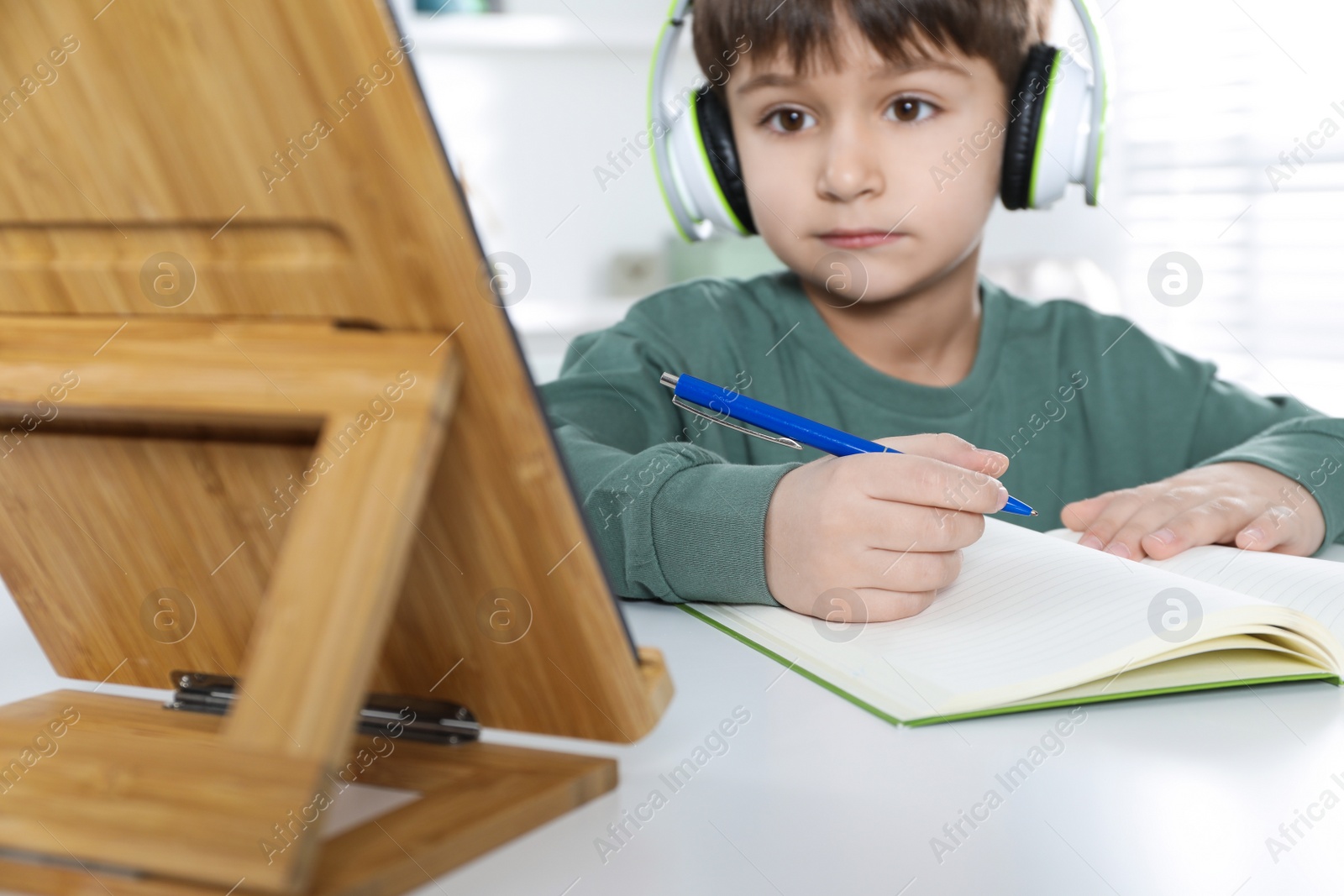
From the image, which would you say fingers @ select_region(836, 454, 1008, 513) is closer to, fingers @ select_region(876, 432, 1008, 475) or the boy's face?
fingers @ select_region(876, 432, 1008, 475)

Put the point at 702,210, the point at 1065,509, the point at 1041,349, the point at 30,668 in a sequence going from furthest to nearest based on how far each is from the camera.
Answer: the point at 1041,349 < the point at 702,210 < the point at 1065,509 < the point at 30,668

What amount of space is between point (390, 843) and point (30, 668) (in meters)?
0.30

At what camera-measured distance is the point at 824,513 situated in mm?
604

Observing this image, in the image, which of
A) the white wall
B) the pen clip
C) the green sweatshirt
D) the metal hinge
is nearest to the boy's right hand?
the pen clip

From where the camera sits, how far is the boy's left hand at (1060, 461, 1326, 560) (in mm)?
733

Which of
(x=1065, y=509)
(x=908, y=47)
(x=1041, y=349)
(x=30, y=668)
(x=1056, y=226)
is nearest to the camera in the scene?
(x=30, y=668)

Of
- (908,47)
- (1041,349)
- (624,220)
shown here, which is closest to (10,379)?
(908,47)

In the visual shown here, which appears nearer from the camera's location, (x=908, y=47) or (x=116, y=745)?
(x=116, y=745)

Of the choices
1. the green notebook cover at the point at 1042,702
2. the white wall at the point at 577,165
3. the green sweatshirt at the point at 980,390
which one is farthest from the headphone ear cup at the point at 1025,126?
the white wall at the point at 577,165

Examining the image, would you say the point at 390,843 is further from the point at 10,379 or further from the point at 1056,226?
the point at 1056,226

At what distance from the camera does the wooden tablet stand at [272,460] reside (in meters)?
0.30

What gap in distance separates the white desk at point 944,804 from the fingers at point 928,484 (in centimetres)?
13

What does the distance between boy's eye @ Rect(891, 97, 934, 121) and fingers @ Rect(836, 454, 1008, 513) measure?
0.48 metres

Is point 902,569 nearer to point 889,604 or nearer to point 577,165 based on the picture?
point 889,604
